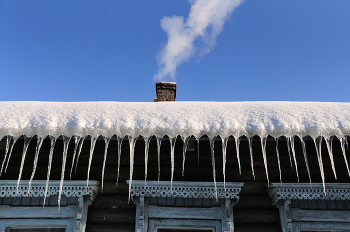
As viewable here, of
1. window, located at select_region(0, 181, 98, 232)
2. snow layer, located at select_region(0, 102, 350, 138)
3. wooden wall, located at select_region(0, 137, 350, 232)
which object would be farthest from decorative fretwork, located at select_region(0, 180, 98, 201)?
snow layer, located at select_region(0, 102, 350, 138)

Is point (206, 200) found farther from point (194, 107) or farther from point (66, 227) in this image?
point (66, 227)

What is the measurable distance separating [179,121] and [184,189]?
2.97ft

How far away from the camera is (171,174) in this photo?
2609mm

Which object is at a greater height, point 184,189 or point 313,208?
point 184,189

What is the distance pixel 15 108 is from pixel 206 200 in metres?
2.49

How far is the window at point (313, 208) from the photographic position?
2648 millimetres

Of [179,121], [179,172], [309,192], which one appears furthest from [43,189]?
[309,192]

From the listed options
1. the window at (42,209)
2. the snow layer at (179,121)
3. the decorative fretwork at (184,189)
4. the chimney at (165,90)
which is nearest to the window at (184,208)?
the decorative fretwork at (184,189)

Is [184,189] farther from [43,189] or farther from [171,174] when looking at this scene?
[43,189]

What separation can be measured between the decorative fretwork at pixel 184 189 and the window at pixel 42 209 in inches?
22.2

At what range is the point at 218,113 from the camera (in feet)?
8.19

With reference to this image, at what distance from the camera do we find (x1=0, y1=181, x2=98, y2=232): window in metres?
2.70

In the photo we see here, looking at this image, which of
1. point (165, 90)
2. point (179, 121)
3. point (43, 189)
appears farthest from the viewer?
point (165, 90)

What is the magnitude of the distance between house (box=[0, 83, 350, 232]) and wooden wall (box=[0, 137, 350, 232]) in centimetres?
1
